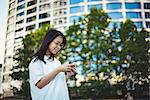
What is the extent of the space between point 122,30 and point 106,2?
2230 millimetres

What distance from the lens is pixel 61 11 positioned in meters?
8.41

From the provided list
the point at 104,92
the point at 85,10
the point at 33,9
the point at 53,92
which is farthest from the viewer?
the point at 33,9

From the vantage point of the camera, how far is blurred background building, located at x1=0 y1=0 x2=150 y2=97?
7848 millimetres

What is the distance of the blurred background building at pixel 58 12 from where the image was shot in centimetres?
785

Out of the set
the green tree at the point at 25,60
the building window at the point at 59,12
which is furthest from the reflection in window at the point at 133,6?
the green tree at the point at 25,60

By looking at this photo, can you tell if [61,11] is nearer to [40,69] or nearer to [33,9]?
[33,9]

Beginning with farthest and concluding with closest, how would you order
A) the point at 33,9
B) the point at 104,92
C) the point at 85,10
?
1. the point at 33,9
2. the point at 85,10
3. the point at 104,92

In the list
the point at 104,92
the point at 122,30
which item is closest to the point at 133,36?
the point at 122,30

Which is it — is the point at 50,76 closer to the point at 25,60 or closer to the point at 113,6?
the point at 25,60

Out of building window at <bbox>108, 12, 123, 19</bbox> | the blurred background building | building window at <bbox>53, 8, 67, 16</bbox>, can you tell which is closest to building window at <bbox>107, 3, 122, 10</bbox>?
the blurred background building

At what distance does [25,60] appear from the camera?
595 centimetres

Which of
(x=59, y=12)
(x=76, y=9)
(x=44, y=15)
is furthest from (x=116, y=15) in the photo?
(x=44, y=15)

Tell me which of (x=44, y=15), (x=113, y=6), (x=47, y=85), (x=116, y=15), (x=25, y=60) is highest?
(x=113, y=6)

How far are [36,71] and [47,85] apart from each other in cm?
3
